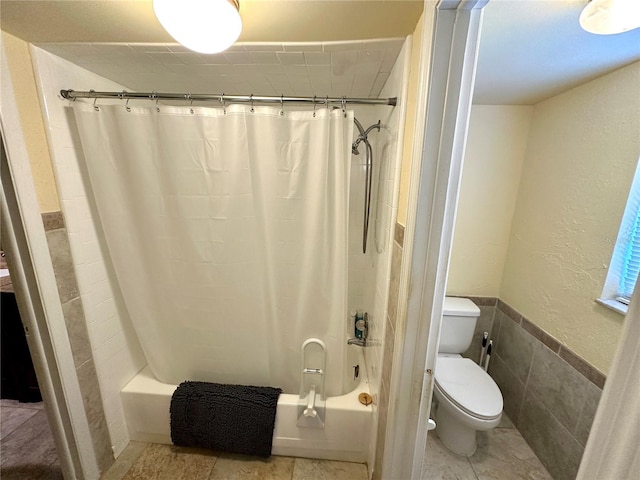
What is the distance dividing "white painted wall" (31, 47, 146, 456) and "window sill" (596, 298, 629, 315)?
2.41 m

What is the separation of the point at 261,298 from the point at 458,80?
1212 mm

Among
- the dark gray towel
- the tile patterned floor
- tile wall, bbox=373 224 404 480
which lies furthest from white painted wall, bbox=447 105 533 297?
the dark gray towel

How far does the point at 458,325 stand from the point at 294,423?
121cm

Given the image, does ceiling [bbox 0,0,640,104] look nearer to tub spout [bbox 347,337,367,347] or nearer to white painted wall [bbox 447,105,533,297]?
white painted wall [bbox 447,105,533,297]

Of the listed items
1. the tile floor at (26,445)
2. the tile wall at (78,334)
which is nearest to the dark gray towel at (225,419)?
the tile wall at (78,334)

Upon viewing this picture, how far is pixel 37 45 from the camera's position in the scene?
0.99 m

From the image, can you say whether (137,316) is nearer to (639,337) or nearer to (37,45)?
(37,45)

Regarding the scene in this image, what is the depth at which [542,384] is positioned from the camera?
1.45 metres

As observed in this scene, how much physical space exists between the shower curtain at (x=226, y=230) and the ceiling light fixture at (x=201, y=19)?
34 centimetres

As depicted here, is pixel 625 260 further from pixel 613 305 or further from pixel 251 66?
pixel 251 66

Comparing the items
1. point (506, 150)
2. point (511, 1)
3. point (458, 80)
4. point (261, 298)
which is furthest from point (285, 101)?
point (506, 150)

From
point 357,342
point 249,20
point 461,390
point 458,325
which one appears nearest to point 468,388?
point 461,390

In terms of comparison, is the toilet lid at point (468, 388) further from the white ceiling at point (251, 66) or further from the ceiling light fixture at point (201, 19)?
the ceiling light fixture at point (201, 19)

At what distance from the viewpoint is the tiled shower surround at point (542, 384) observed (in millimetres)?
1225
